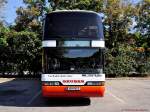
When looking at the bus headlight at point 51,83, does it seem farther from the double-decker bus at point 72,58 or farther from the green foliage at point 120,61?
the green foliage at point 120,61

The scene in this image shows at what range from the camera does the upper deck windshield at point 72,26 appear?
697 inches

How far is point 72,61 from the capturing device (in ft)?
57.9

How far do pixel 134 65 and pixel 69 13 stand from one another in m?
20.9

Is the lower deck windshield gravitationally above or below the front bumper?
above

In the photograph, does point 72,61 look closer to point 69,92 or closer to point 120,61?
point 69,92

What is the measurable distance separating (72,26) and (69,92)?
2637mm

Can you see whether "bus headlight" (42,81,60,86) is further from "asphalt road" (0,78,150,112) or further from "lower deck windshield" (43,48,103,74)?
"asphalt road" (0,78,150,112)

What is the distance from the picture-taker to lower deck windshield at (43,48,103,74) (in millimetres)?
17578

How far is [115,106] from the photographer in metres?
17.4

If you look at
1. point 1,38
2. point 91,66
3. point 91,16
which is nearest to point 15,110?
point 91,66

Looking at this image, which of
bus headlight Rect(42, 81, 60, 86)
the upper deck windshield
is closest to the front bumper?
bus headlight Rect(42, 81, 60, 86)

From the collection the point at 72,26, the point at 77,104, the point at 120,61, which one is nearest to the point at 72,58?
the point at 72,26

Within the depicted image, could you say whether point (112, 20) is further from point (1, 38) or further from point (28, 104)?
point (28, 104)

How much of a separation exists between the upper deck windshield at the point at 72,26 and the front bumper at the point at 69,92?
198 cm
